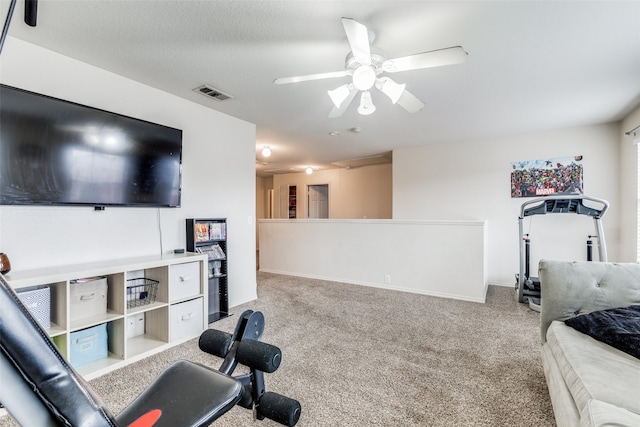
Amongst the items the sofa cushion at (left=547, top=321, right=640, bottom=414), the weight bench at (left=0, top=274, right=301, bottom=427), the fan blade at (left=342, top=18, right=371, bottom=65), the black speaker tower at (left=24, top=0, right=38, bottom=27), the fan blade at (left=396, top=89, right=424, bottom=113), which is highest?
the black speaker tower at (left=24, top=0, right=38, bottom=27)

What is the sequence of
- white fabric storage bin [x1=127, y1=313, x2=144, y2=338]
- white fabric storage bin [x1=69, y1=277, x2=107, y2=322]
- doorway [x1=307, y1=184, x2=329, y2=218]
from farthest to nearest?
1. doorway [x1=307, y1=184, x2=329, y2=218]
2. white fabric storage bin [x1=127, y1=313, x2=144, y2=338]
3. white fabric storage bin [x1=69, y1=277, x2=107, y2=322]

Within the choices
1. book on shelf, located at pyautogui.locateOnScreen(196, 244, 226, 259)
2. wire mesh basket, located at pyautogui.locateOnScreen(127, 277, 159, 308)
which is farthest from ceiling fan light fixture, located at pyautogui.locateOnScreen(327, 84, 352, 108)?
wire mesh basket, located at pyautogui.locateOnScreen(127, 277, 159, 308)

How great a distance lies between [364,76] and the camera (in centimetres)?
192

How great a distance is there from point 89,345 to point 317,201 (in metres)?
6.86

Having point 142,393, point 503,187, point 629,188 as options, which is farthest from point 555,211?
point 142,393

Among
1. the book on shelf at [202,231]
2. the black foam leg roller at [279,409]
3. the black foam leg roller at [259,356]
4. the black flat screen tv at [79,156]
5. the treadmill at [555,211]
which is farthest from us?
the treadmill at [555,211]

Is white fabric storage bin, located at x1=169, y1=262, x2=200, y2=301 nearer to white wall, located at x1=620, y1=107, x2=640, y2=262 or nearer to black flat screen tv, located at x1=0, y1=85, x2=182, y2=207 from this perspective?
black flat screen tv, located at x1=0, y1=85, x2=182, y2=207

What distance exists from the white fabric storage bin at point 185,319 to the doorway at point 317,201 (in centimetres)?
597

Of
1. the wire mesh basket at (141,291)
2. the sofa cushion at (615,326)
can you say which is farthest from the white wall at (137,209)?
the sofa cushion at (615,326)

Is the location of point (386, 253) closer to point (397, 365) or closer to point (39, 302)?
point (397, 365)

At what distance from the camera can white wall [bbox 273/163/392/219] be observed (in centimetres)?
746

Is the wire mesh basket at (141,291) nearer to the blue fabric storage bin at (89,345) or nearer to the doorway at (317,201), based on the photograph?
the blue fabric storage bin at (89,345)

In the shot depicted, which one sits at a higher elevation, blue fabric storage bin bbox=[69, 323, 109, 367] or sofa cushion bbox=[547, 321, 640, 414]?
sofa cushion bbox=[547, 321, 640, 414]

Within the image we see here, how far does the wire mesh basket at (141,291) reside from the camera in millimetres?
2516
